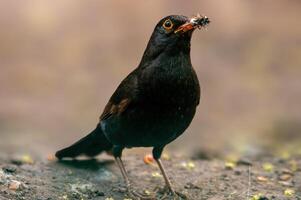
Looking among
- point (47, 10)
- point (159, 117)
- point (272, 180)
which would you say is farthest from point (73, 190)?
point (47, 10)

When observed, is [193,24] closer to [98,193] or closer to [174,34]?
[174,34]

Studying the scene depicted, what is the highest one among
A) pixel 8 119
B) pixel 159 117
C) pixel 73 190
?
pixel 8 119

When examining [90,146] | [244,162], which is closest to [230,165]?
[244,162]

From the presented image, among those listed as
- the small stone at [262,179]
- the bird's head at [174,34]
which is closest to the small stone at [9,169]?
the bird's head at [174,34]

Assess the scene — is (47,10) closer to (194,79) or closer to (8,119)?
(8,119)

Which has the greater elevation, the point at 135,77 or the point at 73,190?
the point at 135,77
